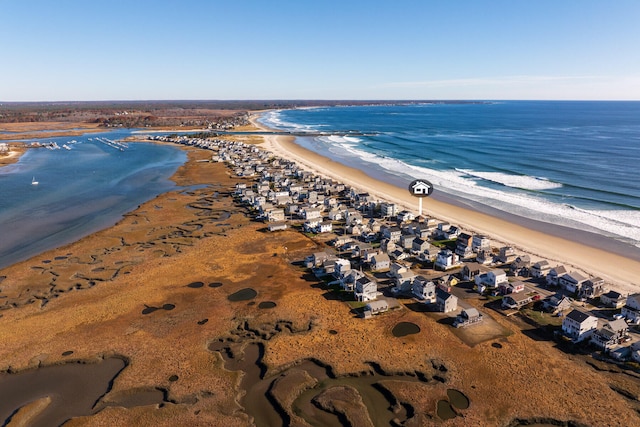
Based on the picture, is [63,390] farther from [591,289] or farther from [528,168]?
[528,168]

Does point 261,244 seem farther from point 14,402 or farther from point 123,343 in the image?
point 14,402

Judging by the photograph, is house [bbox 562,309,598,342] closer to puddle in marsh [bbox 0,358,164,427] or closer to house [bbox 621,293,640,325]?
house [bbox 621,293,640,325]

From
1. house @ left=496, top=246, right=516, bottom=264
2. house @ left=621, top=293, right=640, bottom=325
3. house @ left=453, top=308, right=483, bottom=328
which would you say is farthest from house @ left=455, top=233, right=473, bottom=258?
house @ left=621, top=293, right=640, bottom=325

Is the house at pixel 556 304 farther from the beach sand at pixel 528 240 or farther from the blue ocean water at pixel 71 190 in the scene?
the blue ocean water at pixel 71 190

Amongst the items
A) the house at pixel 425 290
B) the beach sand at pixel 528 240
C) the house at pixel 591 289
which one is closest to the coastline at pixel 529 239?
the beach sand at pixel 528 240

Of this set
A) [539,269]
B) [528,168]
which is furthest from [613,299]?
[528,168]
